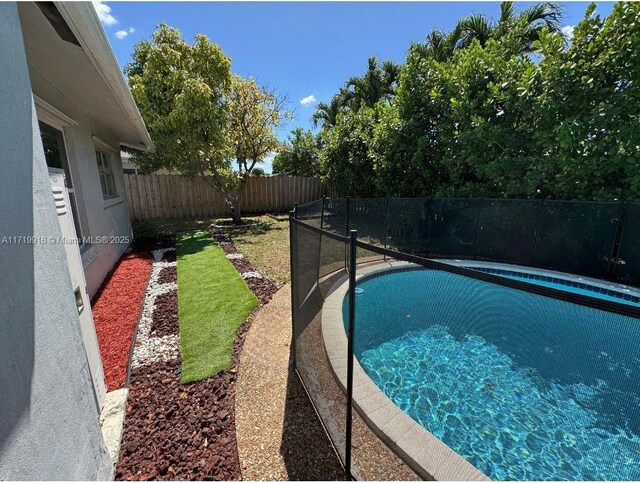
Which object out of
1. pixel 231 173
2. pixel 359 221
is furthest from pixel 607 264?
pixel 231 173

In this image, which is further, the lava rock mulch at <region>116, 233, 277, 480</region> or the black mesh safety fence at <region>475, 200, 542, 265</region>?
the black mesh safety fence at <region>475, 200, 542, 265</region>

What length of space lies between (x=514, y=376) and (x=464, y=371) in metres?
0.53

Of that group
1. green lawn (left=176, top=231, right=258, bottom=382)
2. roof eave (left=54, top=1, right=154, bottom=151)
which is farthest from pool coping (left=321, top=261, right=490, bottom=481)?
roof eave (left=54, top=1, right=154, bottom=151)

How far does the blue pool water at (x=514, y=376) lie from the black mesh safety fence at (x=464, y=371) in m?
0.01

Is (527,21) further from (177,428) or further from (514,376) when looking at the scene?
(177,428)

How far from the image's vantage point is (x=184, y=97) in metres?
9.27

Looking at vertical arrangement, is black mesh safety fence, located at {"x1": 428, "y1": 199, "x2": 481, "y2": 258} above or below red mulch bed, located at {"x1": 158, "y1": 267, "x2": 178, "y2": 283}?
above

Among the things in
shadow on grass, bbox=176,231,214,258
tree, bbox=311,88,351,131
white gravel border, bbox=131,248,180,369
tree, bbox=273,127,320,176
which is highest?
tree, bbox=311,88,351,131

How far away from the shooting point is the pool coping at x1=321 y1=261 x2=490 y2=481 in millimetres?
2033

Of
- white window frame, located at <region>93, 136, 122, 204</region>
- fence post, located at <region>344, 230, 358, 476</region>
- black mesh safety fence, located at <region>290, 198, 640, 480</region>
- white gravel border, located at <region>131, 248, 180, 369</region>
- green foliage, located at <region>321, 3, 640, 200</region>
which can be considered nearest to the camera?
black mesh safety fence, located at <region>290, 198, 640, 480</region>

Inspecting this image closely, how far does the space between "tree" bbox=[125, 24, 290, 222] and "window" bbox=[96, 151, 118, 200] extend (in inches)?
89.8

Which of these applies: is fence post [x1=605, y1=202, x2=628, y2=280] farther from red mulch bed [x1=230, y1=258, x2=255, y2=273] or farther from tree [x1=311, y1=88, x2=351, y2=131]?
tree [x1=311, y1=88, x2=351, y2=131]

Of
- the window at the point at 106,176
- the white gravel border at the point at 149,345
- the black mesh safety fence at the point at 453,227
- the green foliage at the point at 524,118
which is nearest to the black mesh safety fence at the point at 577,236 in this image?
the green foliage at the point at 524,118

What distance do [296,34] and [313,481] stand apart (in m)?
8.16
